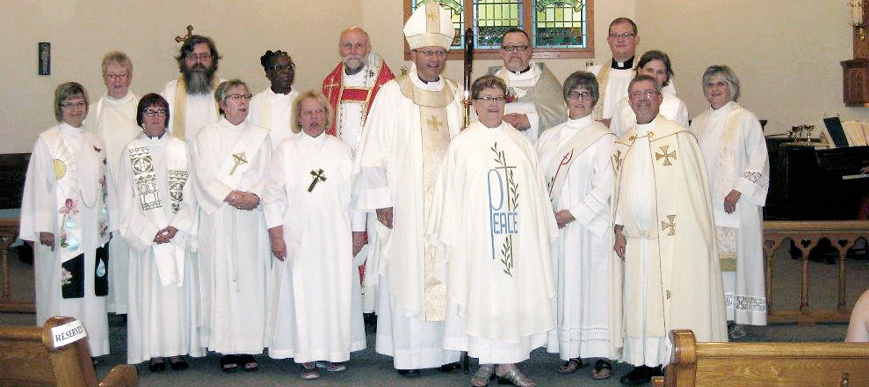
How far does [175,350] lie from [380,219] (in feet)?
4.54

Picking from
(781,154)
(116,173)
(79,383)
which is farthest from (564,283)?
(781,154)

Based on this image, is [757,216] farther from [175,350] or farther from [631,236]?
[175,350]

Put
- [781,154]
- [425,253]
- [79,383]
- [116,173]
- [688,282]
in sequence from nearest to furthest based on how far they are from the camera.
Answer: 1. [79,383]
2. [688,282]
3. [425,253]
4. [116,173]
5. [781,154]

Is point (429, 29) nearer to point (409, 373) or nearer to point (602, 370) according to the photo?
point (409, 373)

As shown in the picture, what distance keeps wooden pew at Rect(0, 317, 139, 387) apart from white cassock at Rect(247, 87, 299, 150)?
13.0 feet

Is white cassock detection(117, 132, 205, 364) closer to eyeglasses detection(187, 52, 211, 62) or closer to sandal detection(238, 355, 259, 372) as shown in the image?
sandal detection(238, 355, 259, 372)

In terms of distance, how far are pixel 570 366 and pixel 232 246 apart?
2030 millimetres

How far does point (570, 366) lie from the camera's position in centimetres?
585

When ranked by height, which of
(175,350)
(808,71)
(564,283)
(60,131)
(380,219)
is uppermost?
(808,71)

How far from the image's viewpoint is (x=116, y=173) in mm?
6414

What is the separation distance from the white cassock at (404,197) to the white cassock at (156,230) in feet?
3.37

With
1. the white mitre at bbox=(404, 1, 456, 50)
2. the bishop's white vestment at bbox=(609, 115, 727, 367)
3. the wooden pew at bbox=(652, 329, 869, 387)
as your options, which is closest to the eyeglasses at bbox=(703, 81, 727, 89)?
the bishop's white vestment at bbox=(609, 115, 727, 367)

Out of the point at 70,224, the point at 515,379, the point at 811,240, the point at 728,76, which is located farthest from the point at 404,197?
the point at 811,240

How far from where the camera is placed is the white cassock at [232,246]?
232 inches
